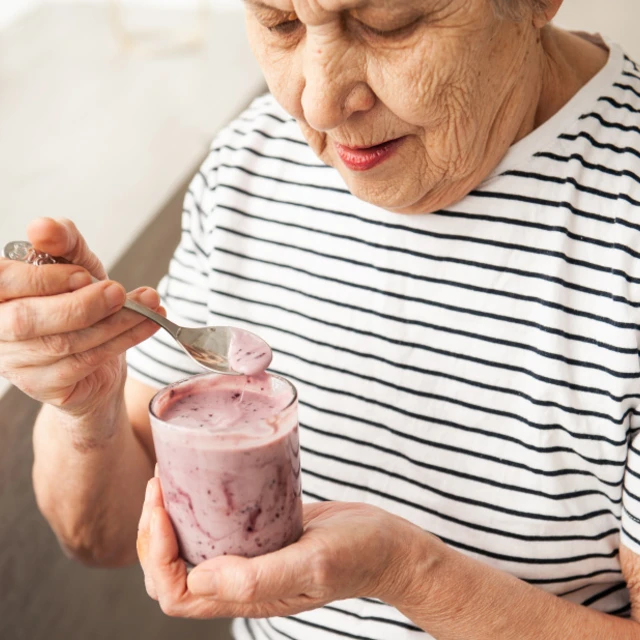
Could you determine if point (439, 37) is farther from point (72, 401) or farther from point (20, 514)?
point (20, 514)

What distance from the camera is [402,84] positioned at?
110 cm

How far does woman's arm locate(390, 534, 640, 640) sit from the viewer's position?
116cm

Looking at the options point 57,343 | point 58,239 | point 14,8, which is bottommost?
point 57,343

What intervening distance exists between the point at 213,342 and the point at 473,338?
0.43 metres

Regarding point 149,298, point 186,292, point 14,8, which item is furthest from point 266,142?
point 14,8

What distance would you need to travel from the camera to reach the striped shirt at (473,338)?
128 centimetres

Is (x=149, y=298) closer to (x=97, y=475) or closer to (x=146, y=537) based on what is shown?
(x=146, y=537)

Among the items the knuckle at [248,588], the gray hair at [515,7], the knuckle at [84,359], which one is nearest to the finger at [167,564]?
the knuckle at [248,588]

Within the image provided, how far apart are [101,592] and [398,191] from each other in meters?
1.22

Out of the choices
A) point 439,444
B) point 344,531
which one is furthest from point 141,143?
point 344,531

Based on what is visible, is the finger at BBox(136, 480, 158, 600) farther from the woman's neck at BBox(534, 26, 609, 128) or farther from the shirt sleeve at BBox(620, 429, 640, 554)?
the woman's neck at BBox(534, 26, 609, 128)

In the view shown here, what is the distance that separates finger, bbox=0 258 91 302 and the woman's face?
37 cm

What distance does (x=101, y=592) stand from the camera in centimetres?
197

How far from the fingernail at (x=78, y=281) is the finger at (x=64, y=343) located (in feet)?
0.17
